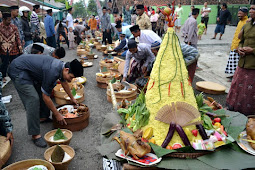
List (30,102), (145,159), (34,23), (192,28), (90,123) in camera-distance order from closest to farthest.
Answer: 1. (145,159)
2. (30,102)
3. (90,123)
4. (192,28)
5. (34,23)

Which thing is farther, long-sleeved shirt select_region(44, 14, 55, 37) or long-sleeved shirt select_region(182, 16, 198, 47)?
long-sleeved shirt select_region(44, 14, 55, 37)

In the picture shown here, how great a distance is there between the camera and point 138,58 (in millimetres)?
5047

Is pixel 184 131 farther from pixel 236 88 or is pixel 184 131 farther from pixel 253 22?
pixel 253 22

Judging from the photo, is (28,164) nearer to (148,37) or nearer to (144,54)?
(144,54)

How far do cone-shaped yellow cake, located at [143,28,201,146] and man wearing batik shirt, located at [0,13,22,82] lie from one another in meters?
5.08

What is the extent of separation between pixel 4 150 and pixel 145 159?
2.03 m

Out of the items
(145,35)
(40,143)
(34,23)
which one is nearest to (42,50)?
(40,143)

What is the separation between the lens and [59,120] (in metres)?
3.50

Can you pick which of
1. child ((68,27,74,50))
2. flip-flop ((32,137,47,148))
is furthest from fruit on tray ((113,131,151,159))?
child ((68,27,74,50))

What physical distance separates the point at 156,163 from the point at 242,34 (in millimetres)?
3242

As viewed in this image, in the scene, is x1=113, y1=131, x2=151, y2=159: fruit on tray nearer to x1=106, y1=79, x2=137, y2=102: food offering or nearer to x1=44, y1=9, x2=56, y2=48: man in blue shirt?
x1=106, y1=79, x2=137, y2=102: food offering

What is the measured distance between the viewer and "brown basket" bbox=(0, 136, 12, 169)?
2.79m

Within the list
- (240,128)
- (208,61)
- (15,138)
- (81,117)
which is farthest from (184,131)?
(208,61)

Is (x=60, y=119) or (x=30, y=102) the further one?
Answer: (x=60, y=119)
